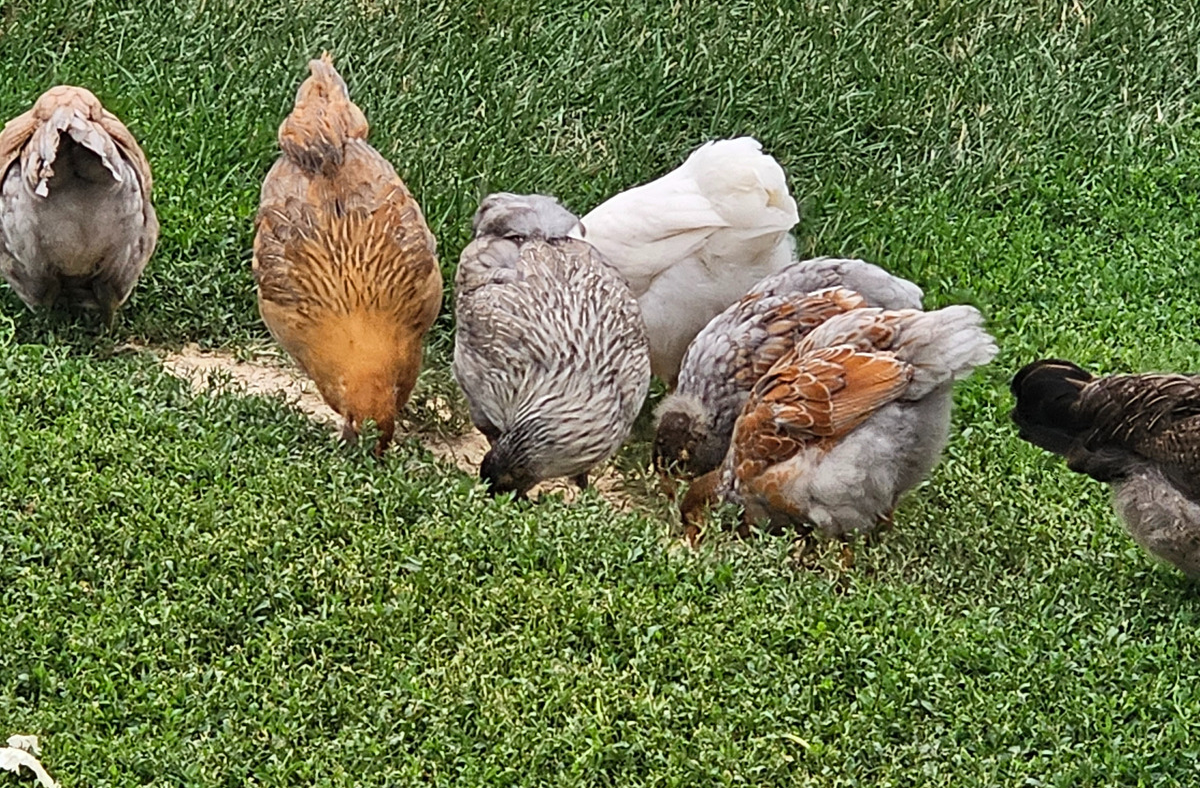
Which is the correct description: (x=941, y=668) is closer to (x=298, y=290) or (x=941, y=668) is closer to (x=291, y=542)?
(x=291, y=542)

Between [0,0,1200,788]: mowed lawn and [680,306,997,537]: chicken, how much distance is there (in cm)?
27

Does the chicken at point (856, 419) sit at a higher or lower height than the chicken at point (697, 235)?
lower

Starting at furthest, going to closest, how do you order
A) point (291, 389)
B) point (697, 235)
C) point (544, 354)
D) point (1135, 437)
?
point (291, 389) < point (697, 235) < point (544, 354) < point (1135, 437)

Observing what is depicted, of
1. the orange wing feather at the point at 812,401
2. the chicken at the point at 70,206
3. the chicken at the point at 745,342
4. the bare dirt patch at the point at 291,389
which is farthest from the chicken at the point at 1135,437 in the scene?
the chicken at the point at 70,206

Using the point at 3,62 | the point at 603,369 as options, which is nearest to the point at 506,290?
the point at 603,369

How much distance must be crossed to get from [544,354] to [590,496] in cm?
65

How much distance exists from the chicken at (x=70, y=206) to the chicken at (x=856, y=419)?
8.99ft

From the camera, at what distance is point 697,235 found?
6.64 meters

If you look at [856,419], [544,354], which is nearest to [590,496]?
[544,354]

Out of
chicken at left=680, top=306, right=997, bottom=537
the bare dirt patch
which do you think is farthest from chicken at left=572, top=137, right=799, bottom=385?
chicken at left=680, top=306, right=997, bottom=537

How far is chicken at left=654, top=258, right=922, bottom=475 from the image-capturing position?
6203mm

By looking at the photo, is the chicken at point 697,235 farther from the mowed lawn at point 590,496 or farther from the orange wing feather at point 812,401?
the orange wing feather at point 812,401

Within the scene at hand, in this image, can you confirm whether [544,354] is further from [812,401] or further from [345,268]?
[812,401]

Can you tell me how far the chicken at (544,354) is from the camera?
598cm
